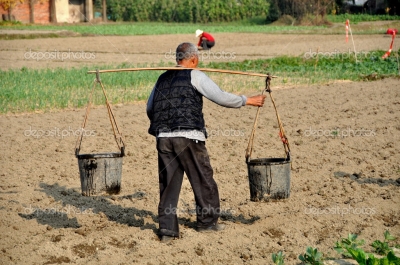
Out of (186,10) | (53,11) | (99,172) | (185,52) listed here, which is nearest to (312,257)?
(185,52)

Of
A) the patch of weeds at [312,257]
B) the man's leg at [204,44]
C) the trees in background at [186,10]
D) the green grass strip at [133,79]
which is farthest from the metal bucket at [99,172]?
the trees in background at [186,10]

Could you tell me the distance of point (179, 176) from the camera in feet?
21.2

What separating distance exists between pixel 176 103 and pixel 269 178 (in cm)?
115

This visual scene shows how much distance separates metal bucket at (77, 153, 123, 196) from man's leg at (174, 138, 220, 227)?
0.86 metres

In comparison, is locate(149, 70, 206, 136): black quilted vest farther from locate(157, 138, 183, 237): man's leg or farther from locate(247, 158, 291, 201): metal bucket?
locate(247, 158, 291, 201): metal bucket

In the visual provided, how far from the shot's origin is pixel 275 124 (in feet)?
39.3

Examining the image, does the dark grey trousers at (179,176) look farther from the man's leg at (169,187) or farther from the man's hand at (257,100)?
the man's hand at (257,100)

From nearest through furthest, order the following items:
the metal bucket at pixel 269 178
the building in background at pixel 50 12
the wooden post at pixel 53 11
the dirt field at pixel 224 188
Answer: the dirt field at pixel 224 188
the metal bucket at pixel 269 178
the building in background at pixel 50 12
the wooden post at pixel 53 11

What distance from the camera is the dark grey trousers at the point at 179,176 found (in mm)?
6319

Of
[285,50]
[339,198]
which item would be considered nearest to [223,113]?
[339,198]

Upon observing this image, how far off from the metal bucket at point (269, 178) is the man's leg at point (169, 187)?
71 centimetres

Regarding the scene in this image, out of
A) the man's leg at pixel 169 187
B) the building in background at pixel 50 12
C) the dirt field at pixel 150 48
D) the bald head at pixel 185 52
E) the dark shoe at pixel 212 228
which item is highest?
the building in background at pixel 50 12

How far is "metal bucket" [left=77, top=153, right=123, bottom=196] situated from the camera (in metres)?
6.91

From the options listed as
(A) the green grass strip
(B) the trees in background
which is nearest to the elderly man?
(A) the green grass strip
